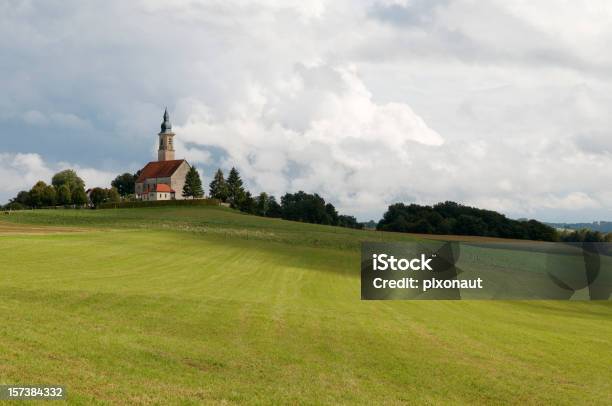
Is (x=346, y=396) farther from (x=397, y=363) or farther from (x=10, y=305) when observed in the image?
(x=10, y=305)

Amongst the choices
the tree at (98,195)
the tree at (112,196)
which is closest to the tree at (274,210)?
the tree at (112,196)

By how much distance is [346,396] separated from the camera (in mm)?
14992

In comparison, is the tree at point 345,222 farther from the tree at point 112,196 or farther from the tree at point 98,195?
the tree at point 98,195

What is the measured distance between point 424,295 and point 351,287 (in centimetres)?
606

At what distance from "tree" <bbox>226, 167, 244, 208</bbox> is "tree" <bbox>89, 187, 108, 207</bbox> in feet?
124

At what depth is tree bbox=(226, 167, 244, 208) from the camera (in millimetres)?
180375

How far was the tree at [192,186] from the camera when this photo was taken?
18088 centimetres

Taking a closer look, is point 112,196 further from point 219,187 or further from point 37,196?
point 219,187

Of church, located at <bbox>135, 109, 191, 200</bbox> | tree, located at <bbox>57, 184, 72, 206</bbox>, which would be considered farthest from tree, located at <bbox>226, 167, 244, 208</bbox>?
tree, located at <bbox>57, 184, 72, 206</bbox>

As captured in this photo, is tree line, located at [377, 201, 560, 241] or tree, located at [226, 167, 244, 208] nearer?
tree line, located at [377, 201, 560, 241]

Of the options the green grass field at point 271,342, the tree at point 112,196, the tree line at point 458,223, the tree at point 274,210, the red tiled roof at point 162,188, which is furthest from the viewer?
the red tiled roof at point 162,188

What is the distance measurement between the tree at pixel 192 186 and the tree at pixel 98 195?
24530mm

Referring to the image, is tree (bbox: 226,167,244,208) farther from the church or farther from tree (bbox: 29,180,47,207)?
tree (bbox: 29,180,47,207)

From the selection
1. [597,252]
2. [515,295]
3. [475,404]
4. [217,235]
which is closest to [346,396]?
[475,404]
